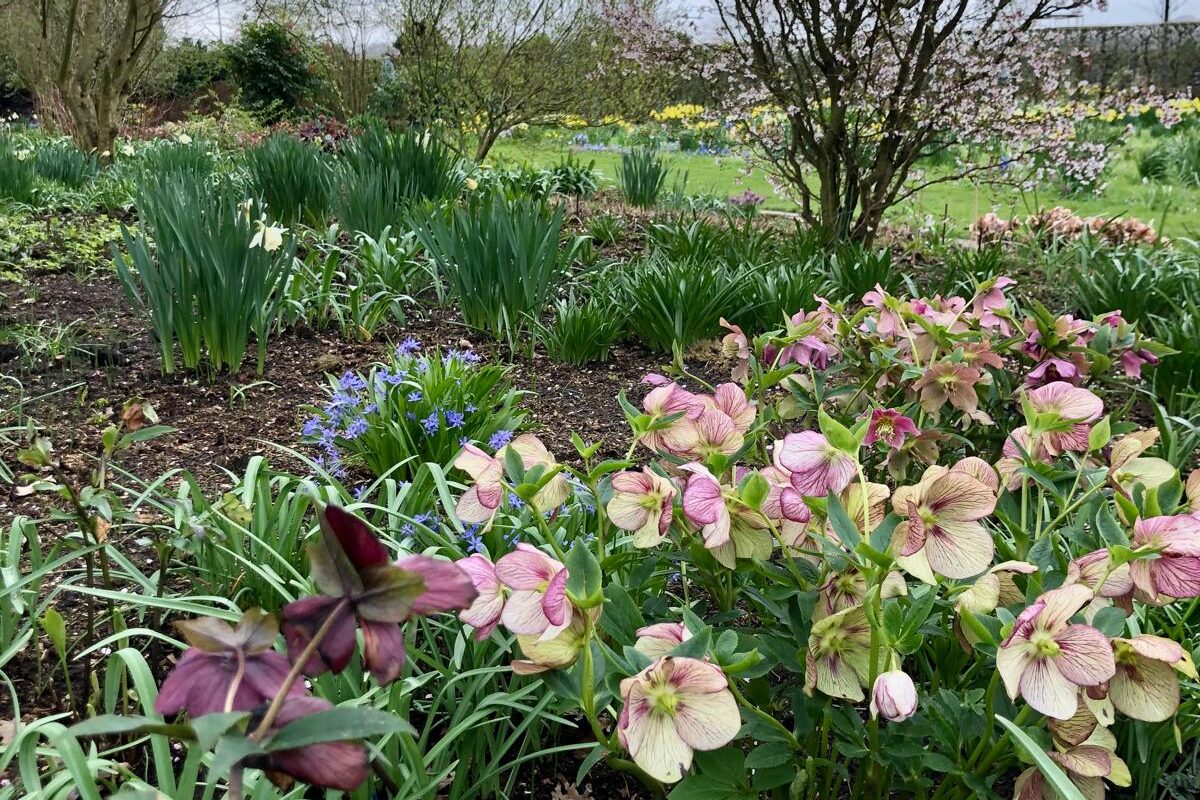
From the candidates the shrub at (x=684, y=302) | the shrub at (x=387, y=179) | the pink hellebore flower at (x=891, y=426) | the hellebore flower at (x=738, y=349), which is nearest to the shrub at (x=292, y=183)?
the shrub at (x=387, y=179)

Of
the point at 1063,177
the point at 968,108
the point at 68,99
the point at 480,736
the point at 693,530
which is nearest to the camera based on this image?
the point at 693,530

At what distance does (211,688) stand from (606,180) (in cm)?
825

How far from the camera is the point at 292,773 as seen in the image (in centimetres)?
42

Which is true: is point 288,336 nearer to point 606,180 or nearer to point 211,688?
point 211,688

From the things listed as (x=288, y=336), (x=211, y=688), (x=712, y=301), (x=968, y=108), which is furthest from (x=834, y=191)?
(x=211, y=688)

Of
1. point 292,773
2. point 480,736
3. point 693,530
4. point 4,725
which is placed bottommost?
point 480,736

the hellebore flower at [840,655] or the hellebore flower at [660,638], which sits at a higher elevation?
the hellebore flower at [660,638]

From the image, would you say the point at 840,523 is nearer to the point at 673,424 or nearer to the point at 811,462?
the point at 811,462

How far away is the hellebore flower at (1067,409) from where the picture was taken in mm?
1067

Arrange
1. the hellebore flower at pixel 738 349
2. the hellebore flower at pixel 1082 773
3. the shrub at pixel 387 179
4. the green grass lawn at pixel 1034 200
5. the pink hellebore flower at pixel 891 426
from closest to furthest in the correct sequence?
1. the hellebore flower at pixel 1082 773
2. the pink hellebore flower at pixel 891 426
3. the hellebore flower at pixel 738 349
4. the shrub at pixel 387 179
5. the green grass lawn at pixel 1034 200

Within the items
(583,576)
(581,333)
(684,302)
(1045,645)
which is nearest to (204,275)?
(581,333)

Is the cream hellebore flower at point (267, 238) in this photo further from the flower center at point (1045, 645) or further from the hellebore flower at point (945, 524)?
the flower center at point (1045, 645)

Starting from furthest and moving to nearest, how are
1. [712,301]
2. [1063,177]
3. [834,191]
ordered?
1. [1063,177]
2. [834,191]
3. [712,301]

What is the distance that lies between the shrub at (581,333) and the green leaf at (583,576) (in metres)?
2.28
